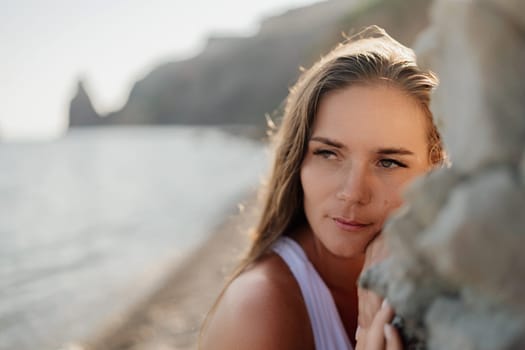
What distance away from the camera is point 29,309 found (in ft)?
28.9

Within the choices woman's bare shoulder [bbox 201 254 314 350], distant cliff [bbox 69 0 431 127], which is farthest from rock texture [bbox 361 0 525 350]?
distant cliff [bbox 69 0 431 127]

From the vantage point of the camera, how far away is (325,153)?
227 centimetres

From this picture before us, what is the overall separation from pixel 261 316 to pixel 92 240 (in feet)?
42.0

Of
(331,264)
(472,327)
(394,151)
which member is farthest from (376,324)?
(331,264)

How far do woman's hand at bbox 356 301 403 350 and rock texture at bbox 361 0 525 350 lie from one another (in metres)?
0.11

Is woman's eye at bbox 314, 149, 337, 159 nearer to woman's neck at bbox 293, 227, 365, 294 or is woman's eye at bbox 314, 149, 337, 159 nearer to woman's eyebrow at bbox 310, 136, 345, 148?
woman's eyebrow at bbox 310, 136, 345, 148

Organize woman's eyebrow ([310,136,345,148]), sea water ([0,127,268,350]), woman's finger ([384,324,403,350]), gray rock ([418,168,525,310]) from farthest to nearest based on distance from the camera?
sea water ([0,127,268,350]) → woman's eyebrow ([310,136,345,148]) → woman's finger ([384,324,403,350]) → gray rock ([418,168,525,310])

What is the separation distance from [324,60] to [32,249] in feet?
40.7

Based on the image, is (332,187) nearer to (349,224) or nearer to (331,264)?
(349,224)

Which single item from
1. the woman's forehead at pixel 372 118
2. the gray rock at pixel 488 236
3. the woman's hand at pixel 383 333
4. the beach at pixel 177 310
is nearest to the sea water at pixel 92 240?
the beach at pixel 177 310

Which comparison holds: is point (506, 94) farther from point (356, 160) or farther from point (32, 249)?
point (32, 249)

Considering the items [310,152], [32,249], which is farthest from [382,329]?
[32,249]

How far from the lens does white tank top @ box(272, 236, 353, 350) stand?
230 centimetres

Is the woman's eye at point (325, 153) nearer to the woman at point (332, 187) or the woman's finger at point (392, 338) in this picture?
the woman at point (332, 187)
